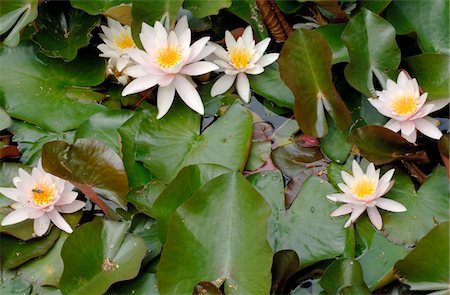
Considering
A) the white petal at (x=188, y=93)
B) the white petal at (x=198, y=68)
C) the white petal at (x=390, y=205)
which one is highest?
→ the white petal at (x=198, y=68)

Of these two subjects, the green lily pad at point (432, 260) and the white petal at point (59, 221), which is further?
the white petal at point (59, 221)

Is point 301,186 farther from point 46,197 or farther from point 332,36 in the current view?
point 46,197

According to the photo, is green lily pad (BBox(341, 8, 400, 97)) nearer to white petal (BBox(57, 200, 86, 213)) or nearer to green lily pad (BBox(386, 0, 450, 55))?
green lily pad (BBox(386, 0, 450, 55))

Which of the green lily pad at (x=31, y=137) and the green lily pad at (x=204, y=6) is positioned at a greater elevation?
the green lily pad at (x=204, y=6)

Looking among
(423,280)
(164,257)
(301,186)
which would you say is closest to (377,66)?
(301,186)

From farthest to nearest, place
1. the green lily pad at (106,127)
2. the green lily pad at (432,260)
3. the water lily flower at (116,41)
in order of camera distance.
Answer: the water lily flower at (116,41)
the green lily pad at (106,127)
the green lily pad at (432,260)

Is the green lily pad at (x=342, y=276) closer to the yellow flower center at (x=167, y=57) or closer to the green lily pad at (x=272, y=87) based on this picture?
the green lily pad at (x=272, y=87)

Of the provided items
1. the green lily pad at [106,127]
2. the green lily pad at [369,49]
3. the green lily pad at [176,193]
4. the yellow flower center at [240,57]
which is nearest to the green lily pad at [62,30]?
the green lily pad at [106,127]

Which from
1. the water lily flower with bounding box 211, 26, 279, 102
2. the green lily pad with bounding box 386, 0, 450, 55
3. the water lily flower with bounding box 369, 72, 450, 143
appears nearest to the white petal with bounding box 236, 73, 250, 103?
the water lily flower with bounding box 211, 26, 279, 102
